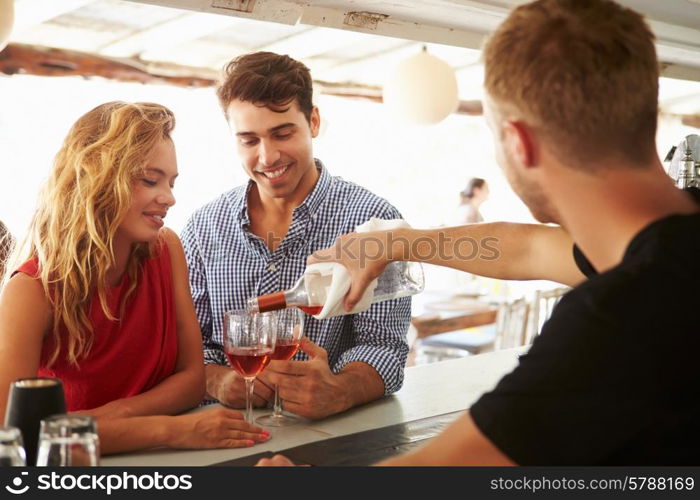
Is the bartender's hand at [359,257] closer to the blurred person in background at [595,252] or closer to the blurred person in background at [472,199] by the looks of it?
the blurred person in background at [595,252]

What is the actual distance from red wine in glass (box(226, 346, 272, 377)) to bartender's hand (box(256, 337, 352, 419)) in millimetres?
94

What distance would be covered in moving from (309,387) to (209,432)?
250 mm

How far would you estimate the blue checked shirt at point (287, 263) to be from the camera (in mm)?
2033

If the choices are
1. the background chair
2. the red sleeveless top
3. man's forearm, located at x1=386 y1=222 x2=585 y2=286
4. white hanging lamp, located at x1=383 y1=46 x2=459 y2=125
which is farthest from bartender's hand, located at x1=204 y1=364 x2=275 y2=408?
the background chair

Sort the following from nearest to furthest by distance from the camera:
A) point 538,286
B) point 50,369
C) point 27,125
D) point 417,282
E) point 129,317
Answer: point 50,369 < point 129,317 < point 417,282 < point 27,125 < point 538,286

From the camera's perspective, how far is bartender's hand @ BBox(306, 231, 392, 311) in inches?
64.9

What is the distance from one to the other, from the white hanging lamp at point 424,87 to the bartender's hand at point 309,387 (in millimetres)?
1522

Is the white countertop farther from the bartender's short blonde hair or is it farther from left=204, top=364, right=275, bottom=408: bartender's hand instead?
the bartender's short blonde hair

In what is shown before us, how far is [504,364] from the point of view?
228 centimetres

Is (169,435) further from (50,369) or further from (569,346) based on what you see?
(569,346)

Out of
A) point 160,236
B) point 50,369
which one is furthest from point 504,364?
point 50,369

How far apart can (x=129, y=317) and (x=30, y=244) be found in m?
0.26

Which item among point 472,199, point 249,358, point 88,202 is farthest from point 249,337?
point 472,199
